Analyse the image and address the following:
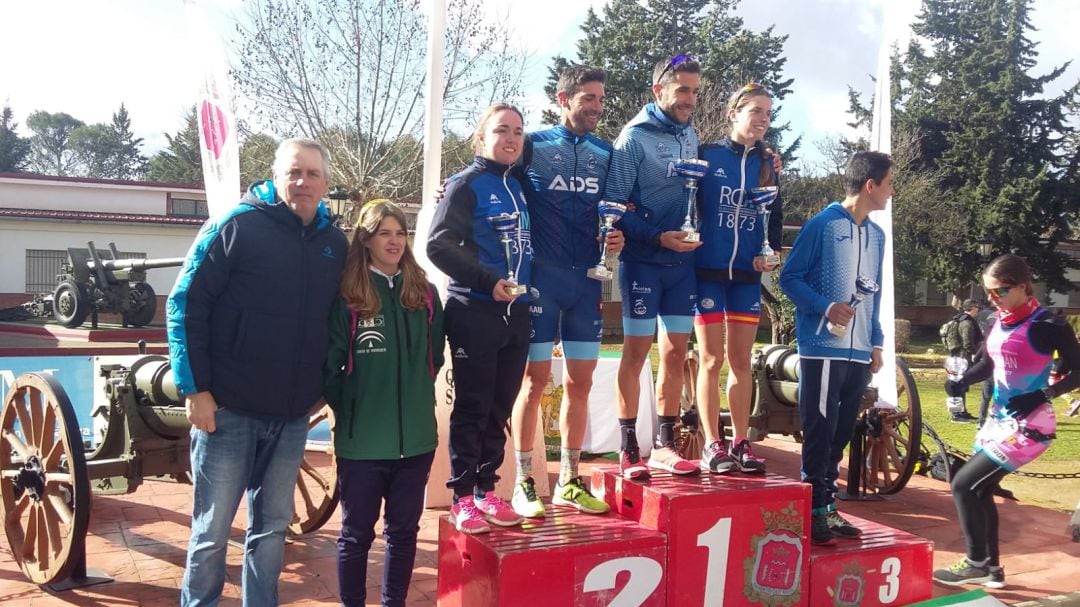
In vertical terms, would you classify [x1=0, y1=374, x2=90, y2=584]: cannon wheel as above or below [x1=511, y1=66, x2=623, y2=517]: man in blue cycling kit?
below

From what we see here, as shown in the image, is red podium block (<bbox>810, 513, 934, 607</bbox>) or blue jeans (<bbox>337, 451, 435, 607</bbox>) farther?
red podium block (<bbox>810, 513, 934, 607</bbox>)

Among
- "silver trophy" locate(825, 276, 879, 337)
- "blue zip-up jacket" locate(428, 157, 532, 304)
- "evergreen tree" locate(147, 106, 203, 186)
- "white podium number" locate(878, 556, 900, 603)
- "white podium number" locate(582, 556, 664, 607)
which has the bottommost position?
"white podium number" locate(878, 556, 900, 603)

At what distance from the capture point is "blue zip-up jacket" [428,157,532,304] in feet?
11.0

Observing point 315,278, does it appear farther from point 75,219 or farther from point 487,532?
point 75,219

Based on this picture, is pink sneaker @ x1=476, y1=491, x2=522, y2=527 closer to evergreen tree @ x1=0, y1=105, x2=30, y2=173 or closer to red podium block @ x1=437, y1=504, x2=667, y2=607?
red podium block @ x1=437, y1=504, x2=667, y2=607

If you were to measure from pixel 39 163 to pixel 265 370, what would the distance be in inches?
2923

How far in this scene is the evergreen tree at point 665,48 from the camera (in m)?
28.4

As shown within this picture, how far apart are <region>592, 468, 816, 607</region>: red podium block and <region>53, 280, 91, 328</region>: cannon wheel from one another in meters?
17.3

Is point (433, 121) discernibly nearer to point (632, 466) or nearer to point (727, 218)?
point (727, 218)

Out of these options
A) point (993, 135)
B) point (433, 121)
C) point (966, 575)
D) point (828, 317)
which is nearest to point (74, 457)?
point (433, 121)

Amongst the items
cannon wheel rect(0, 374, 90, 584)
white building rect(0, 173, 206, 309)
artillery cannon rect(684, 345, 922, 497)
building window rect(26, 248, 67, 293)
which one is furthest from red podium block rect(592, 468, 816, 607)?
building window rect(26, 248, 67, 293)

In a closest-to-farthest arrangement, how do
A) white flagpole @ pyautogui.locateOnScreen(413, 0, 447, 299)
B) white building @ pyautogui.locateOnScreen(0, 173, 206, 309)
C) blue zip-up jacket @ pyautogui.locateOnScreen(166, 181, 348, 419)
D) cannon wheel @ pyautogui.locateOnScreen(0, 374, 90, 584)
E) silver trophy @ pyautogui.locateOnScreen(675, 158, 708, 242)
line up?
blue zip-up jacket @ pyautogui.locateOnScreen(166, 181, 348, 419) < silver trophy @ pyautogui.locateOnScreen(675, 158, 708, 242) < cannon wheel @ pyautogui.locateOnScreen(0, 374, 90, 584) < white flagpole @ pyautogui.locateOnScreen(413, 0, 447, 299) < white building @ pyautogui.locateOnScreen(0, 173, 206, 309)

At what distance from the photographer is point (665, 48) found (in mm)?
30641

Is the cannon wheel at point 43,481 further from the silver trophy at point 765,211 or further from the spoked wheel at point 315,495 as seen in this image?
the silver trophy at point 765,211
